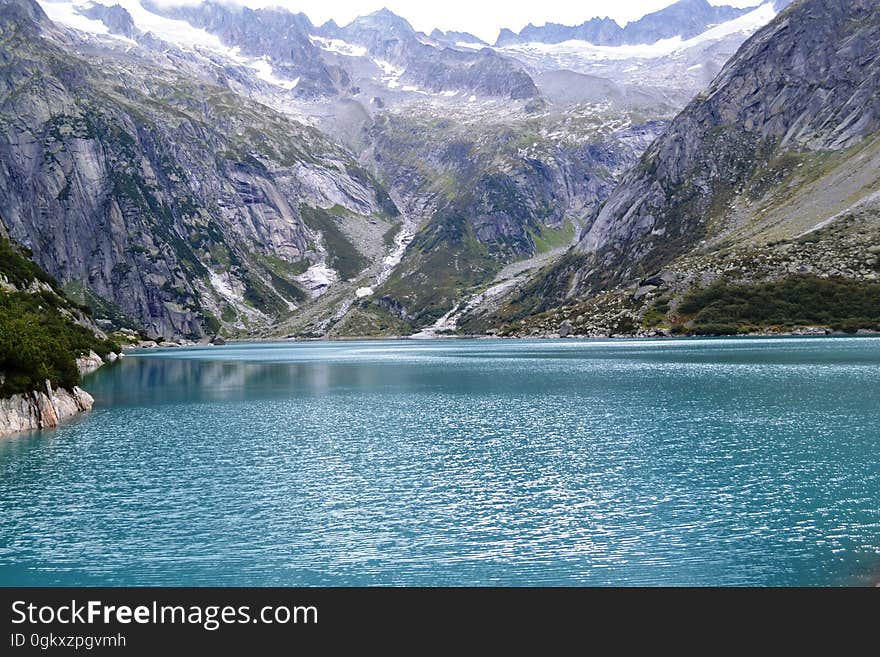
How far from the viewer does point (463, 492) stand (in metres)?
42.6

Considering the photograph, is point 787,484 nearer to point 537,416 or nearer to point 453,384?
point 537,416

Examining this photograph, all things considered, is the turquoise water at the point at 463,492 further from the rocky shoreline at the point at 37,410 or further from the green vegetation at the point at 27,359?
the green vegetation at the point at 27,359

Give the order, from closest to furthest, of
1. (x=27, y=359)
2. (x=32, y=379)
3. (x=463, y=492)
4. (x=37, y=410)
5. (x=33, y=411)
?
(x=463, y=492)
(x=27, y=359)
(x=32, y=379)
(x=33, y=411)
(x=37, y=410)

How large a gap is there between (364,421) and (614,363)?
259 feet

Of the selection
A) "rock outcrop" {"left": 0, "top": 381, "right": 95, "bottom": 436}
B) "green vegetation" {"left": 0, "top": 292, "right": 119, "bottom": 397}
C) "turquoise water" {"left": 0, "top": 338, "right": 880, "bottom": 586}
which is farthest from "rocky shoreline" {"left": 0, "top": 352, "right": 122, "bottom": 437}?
"turquoise water" {"left": 0, "top": 338, "right": 880, "bottom": 586}

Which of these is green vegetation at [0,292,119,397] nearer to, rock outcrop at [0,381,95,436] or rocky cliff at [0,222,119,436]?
rocky cliff at [0,222,119,436]

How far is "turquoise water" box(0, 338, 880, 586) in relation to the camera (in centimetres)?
2991

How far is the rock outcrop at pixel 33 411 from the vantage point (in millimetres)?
67000

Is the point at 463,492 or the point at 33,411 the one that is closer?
the point at 463,492

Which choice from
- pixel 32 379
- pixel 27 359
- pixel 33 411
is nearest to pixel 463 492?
pixel 27 359

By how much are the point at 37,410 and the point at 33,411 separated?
570 millimetres

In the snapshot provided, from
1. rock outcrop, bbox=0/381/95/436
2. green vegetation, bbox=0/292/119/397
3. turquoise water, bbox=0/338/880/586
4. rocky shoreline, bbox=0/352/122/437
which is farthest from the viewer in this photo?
rocky shoreline, bbox=0/352/122/437

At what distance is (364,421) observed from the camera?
74438 mm

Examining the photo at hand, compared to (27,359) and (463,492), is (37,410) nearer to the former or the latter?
(27,359)
